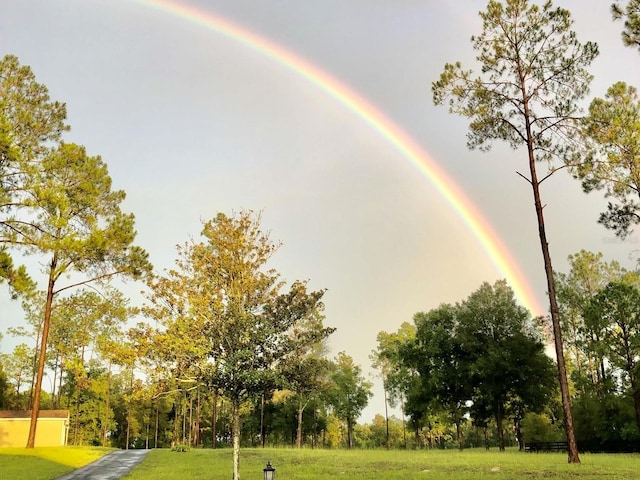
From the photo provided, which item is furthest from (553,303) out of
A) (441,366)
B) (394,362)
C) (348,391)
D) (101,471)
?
(348,391)

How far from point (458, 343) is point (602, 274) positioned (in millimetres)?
14425

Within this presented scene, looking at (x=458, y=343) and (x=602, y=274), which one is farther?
(x=458, y=343)

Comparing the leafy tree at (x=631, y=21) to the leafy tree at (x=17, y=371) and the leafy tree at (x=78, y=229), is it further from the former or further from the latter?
the leafy tree at (x=17, y=371)

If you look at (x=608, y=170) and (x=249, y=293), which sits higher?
(x=608, y=170)

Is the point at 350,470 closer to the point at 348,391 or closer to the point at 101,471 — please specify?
the point at 101,471

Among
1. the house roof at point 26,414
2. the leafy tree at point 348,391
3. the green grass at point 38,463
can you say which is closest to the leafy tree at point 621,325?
the green grass at point 38,463

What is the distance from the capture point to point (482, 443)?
3361 inches

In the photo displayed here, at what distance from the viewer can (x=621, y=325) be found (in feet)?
117

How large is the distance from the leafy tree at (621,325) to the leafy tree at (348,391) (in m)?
37.6

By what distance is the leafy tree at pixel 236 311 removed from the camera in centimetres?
1458

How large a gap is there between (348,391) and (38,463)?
163 feet

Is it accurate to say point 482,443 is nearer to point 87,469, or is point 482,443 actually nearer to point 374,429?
point 374,429

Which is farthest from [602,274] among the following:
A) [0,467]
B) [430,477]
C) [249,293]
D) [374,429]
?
[374,429]

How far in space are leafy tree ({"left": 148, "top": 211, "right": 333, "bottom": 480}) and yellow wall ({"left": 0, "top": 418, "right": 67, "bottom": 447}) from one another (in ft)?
111
